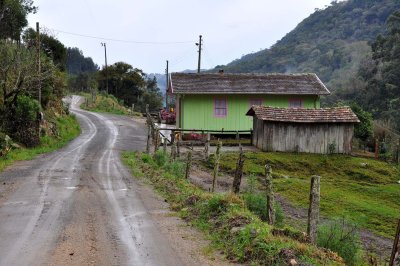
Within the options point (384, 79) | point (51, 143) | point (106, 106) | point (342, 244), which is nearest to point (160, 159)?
point (51, 143)

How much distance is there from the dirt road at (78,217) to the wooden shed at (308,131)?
33.7 ft

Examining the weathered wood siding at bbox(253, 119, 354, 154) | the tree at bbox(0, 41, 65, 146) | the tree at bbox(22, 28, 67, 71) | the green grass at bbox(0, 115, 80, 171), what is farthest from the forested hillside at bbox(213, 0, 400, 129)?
the tree at bbox(0, 41, 65, 146)

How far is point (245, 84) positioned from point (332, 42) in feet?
368

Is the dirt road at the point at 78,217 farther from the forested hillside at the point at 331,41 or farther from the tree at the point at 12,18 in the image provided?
the forested hillside at the point at 331,41

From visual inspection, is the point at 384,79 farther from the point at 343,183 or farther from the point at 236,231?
the point at 236,231

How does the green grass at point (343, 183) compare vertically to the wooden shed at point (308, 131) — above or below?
below

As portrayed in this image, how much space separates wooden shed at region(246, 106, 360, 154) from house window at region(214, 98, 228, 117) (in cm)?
642

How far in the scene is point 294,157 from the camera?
28141 mm

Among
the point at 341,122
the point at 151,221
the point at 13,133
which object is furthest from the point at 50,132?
the point at 151,221

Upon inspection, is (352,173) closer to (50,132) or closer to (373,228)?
(373,228)

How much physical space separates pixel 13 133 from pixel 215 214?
72.6 ft

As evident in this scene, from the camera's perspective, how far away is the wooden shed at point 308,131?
29469 millimetres

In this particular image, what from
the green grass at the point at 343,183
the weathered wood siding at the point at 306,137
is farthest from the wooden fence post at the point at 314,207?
the weathered wood siding at the point at 306,137

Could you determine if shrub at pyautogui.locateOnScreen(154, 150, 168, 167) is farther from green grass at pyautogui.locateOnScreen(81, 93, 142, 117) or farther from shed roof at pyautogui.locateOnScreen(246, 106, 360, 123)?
green grass at pyautogui.locateOnScreen(81, 93, 142, 117)
